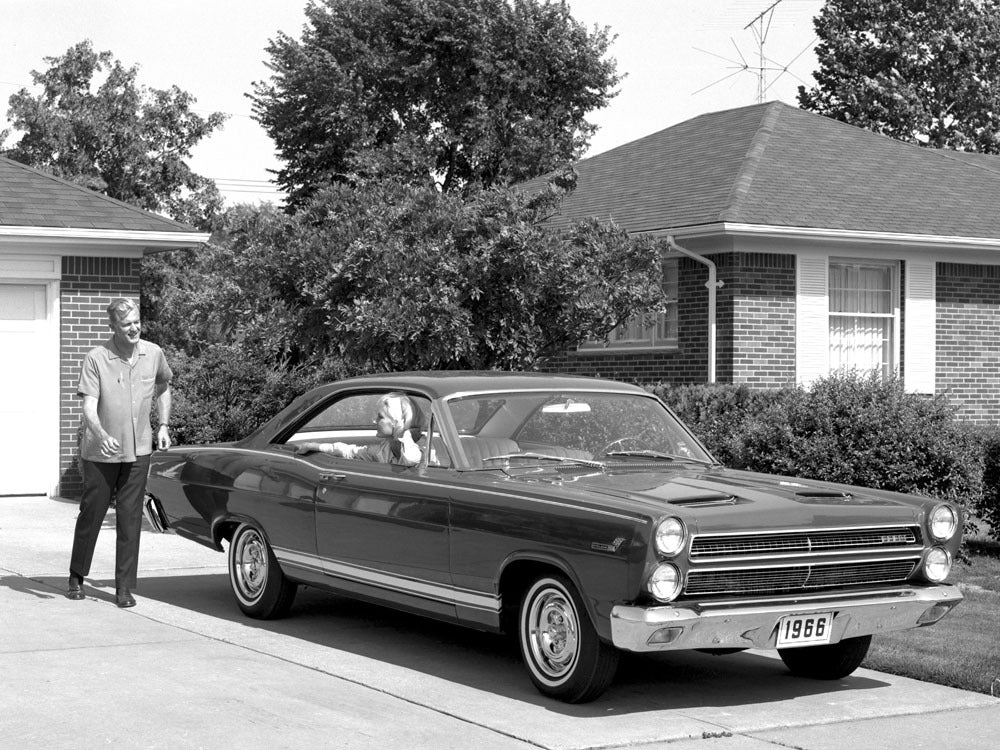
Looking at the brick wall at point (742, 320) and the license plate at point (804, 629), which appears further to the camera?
the brick wall at point (742, 320)

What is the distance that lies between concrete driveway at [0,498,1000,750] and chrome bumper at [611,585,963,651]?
1.24 ft

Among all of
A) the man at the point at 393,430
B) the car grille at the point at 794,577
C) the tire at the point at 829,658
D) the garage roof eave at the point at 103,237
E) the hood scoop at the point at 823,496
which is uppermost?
the garage roof eave at the point at 103,237

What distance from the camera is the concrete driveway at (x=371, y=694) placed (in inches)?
232

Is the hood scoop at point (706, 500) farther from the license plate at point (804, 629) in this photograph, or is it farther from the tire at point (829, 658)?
the tire at point (829, 658)

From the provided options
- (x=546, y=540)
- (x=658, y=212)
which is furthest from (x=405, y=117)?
(x=546, y=540)

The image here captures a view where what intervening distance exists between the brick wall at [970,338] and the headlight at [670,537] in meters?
12.9

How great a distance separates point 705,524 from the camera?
6.17 metres

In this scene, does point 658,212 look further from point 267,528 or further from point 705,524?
point 705,524

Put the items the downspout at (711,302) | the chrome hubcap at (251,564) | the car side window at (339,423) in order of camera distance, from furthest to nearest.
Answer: the downspout at (711,302) < the car side window at (339,423) < the chrome hubcap at (251,564)

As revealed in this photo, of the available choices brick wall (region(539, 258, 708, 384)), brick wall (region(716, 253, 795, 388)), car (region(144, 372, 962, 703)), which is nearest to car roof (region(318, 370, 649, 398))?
car (region(144, 372, 962, 703))

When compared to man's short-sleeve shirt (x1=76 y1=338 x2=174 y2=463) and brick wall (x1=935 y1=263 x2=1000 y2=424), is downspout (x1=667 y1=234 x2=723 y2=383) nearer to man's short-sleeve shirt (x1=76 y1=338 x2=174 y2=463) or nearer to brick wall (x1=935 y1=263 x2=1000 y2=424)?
brick wall (x1=935 y1=263 x2=1000 y2=424)

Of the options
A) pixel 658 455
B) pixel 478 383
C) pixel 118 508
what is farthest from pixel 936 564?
pixel 118 508

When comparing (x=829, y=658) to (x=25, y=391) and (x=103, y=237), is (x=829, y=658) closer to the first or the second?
(x=103, y=237)

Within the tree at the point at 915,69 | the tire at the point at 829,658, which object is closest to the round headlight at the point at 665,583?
the tire at the point at 829,658
